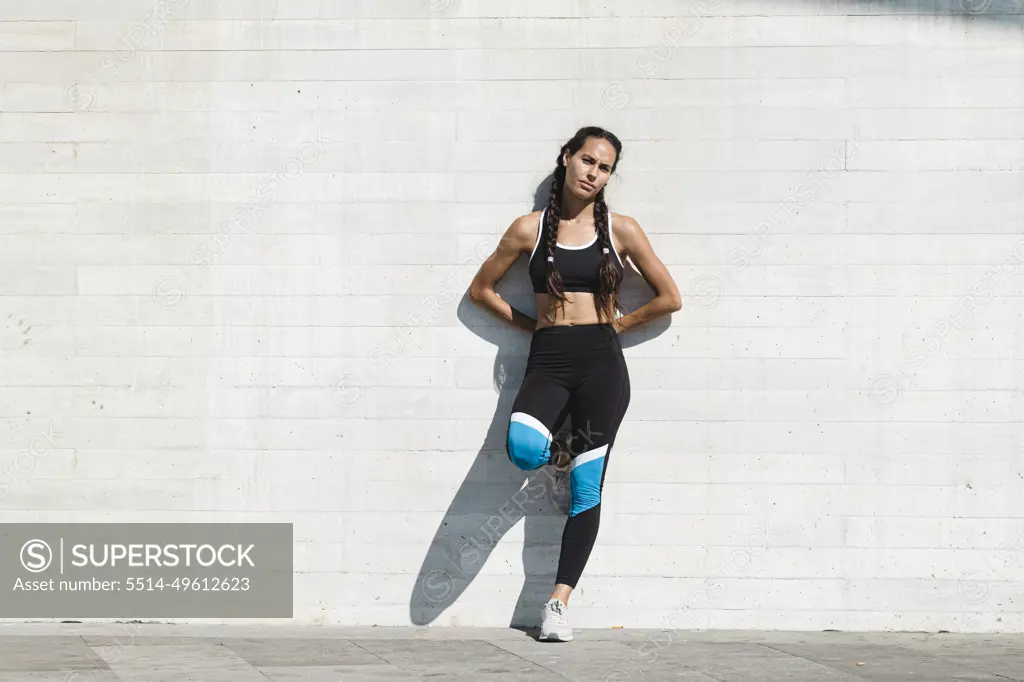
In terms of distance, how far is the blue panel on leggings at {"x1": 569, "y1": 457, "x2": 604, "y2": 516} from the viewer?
566 centimetres

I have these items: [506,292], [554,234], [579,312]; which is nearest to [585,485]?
[579,312]

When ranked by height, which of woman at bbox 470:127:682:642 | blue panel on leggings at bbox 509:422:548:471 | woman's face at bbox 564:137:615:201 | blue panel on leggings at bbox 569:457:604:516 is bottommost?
blue panel on leggings at bbox 569:457:604:516

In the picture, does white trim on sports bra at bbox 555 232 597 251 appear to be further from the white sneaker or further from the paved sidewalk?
the paved sidewalk

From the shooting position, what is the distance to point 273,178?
6.01 m

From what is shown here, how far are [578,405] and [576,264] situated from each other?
68 centimetres

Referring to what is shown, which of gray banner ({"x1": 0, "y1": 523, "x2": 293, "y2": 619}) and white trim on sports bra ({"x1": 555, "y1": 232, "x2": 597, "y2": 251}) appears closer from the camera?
white trim on sports bra ({"x1": 555, "y1": 232, "x2": 597, "y2": 251})

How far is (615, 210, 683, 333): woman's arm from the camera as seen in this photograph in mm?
5793

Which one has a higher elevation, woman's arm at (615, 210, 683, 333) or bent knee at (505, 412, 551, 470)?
woman's arm at (615, 210, 683, 333)

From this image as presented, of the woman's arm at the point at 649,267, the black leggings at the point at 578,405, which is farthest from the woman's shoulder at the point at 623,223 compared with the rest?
the black leggings at the point at 578,405

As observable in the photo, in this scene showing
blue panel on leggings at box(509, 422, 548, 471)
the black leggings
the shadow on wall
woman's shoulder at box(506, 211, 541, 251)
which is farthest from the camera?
the shadow on wall

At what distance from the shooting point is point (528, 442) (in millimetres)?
5508

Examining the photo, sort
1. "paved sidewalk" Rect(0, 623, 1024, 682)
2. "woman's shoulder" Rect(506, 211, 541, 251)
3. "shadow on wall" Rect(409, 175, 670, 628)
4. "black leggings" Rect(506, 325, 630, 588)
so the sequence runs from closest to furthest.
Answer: "paved sidewalk" Rect(0, 623, 1024, 682) → "black leggings" Rect(506, 325, 630, 588) → "woman's shoulder" Rect(506, 211, 541, 251) → "shadow on wall" Rect(409, 175, 670, 628)

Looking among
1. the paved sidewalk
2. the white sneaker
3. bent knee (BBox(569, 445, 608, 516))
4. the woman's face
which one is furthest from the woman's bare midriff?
the paved sidewalk

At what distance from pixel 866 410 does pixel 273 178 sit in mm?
3196
